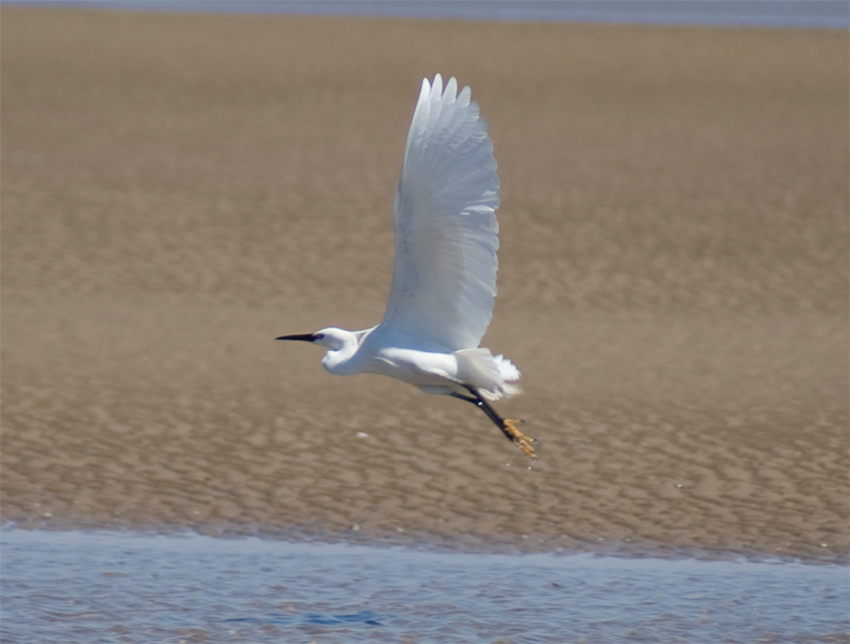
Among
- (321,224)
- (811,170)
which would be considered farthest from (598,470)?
(811,170)

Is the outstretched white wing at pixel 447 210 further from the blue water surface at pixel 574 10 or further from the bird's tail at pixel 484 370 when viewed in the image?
the blue water surface at pixel 574 10

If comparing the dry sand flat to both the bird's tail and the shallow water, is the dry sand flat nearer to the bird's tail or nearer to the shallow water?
the shallow water

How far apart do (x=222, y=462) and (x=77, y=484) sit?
84cm

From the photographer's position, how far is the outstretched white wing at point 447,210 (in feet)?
17.1

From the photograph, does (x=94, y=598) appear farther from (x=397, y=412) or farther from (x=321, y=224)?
(x=321, y=224)

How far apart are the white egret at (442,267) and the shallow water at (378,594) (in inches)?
30.4

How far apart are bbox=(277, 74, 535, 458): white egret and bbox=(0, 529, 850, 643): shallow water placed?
771 millimetres

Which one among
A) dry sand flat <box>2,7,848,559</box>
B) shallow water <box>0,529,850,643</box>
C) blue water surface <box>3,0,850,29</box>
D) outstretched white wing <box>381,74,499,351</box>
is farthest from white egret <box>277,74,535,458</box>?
blue water surface <box>3,0,850,29</box>

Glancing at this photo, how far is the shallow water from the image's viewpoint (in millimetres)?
5645

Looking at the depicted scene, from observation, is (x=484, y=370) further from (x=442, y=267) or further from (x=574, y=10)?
(x=574, y=10)

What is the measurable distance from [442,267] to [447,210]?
287 millimetres

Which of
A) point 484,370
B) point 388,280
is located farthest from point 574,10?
point 484,370

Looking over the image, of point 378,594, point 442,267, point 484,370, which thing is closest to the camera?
point 442,267

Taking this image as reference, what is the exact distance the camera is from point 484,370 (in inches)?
226
